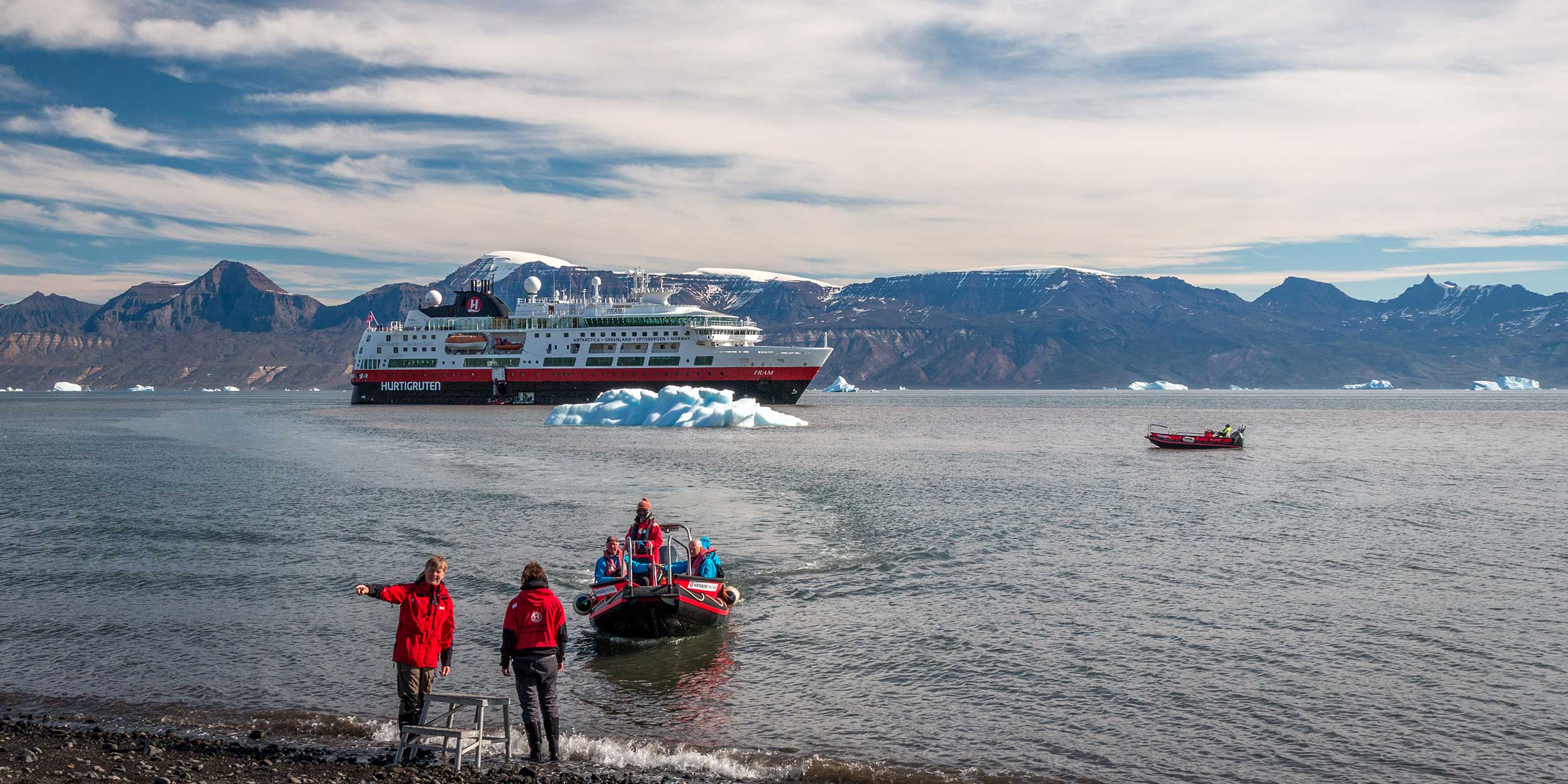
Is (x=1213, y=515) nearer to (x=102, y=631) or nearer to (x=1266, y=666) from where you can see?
(x=1266, y=666)

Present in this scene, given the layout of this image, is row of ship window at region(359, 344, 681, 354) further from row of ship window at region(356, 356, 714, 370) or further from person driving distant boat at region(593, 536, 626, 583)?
person driving distant boat at region(593, 536, 626, 583)

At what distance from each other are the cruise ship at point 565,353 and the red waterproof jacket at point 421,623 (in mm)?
97385

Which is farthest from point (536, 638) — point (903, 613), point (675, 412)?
point (675, 412)

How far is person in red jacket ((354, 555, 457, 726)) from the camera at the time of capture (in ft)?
38.0

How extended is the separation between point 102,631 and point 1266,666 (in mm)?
20076

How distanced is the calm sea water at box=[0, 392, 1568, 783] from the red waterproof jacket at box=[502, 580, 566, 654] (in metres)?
1.90

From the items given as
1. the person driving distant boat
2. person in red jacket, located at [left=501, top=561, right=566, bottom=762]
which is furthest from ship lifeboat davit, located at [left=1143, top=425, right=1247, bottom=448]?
person in red jacket, located at [left=501, top=561, right=566, bottom=762]

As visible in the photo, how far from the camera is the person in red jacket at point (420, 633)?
38.0 ft

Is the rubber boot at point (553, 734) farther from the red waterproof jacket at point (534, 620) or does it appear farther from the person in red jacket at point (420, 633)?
the person in red jacket at point (420, 633)

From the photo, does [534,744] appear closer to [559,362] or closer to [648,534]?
[648,534]

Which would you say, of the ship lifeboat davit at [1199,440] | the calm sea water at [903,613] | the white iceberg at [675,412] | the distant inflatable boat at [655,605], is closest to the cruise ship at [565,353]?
the white iceberg at [675,412]

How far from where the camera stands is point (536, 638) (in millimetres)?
12039

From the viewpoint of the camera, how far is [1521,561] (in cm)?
2628

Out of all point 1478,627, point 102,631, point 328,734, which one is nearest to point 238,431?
point 102,631
